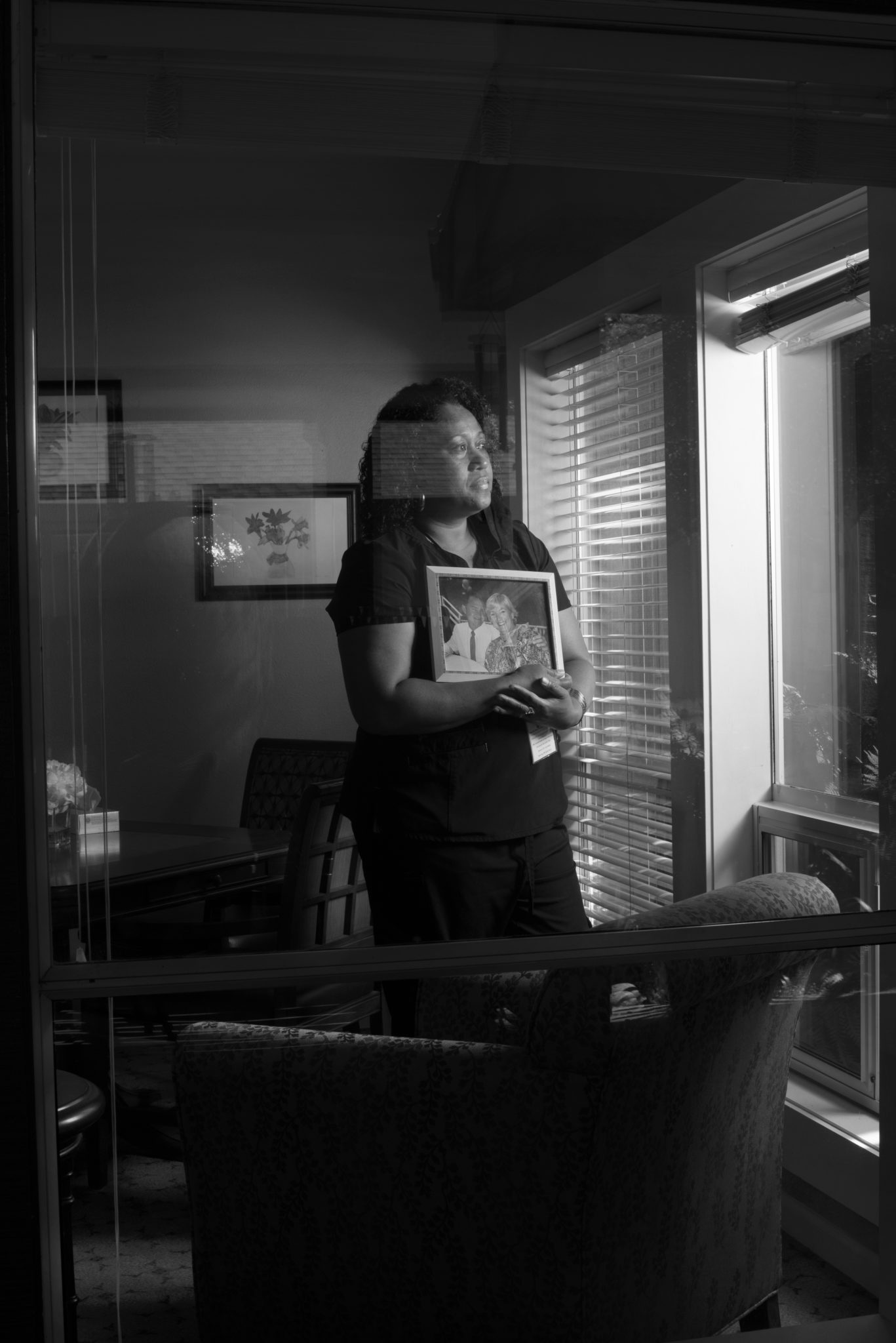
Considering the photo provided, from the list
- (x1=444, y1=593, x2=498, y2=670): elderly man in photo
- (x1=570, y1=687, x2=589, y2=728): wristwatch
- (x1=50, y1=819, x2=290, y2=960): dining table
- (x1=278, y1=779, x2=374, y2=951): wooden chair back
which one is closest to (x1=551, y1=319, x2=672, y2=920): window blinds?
(x1=570, y1=687, x2=589, y2=728): wristwatch

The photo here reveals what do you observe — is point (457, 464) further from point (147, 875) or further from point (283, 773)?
point (147, 875)

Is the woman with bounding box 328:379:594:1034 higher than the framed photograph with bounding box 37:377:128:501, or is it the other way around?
the framed photograph with bounding box 37:377:128:501

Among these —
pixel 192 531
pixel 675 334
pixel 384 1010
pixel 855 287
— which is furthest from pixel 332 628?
pixel 855 287

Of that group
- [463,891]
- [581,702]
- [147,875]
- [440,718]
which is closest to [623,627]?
[581,702]

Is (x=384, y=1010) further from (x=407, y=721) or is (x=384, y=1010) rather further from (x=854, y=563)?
(x=854, y=563)

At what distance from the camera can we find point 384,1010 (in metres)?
1.34

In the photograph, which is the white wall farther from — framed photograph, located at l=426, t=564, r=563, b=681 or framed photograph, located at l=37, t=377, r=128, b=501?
framed photograph, located at l=426, t=564, r=563, b=681

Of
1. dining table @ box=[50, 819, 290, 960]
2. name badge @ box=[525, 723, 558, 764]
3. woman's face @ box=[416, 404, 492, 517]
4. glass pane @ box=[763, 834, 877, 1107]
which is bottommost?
glass pane @ box=[763, 834, 877, 1107]

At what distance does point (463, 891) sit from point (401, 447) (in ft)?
1.79

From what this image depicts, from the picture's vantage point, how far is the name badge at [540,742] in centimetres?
138

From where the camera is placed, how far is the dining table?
1.26 m

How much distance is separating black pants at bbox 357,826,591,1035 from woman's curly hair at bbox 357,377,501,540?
0.39 metres

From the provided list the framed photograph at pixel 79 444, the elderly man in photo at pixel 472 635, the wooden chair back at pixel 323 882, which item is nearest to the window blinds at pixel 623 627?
the elderly man in photo at pixel 472 635

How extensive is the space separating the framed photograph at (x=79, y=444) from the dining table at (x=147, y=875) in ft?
1.25
